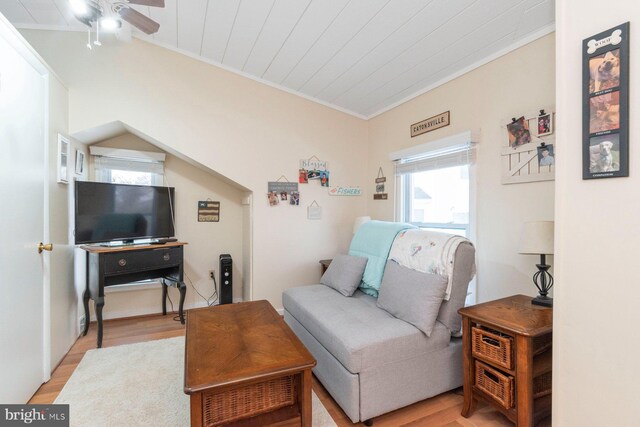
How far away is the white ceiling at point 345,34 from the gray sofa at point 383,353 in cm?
147

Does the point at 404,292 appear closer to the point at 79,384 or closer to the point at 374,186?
the point at 374,186

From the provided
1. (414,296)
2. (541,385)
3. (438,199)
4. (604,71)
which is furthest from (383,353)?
(438,199)

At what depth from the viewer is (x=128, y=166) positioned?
10.4 ft

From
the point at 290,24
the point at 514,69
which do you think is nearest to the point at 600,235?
the point at 514,69

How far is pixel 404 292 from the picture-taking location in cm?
197

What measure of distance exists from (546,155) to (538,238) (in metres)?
0.60

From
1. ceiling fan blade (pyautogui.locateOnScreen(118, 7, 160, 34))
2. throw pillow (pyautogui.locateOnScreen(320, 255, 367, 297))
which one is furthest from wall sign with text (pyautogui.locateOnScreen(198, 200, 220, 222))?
ceiling fan blade (pyautogui.locateOnScreen(118, 7, 160, 34))

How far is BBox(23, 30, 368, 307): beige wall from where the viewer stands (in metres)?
2.61

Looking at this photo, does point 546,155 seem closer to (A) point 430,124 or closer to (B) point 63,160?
(A) point 430,124

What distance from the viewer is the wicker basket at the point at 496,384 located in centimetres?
152

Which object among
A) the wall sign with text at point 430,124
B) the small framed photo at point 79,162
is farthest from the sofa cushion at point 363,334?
the small framed photo at point 79,162

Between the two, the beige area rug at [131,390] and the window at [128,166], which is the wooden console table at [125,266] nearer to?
the beige area rug at [131,390]

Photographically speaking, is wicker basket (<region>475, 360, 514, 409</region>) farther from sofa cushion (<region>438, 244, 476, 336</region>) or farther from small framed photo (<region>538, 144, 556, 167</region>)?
small framed photo (<region>538, 144, 556, 167</region>)

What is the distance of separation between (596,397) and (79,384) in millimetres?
2853
